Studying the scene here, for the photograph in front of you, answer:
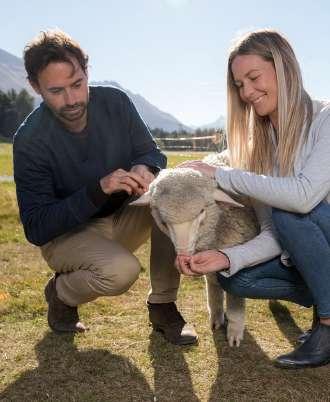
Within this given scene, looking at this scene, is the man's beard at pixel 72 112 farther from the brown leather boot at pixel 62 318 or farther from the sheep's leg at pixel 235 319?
the sheep's leg at pixel 235 319

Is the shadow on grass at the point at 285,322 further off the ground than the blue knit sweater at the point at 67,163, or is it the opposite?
the blue knit sweater at the point at 67,163

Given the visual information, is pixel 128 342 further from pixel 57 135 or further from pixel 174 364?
pixel 57 135

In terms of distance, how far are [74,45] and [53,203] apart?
1.30 meters

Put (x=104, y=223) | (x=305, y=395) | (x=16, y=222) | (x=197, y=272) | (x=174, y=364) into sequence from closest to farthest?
(x=305, y=395) < (x=197, y=272) < (x=174, y=364) < (x=104, y=223) < (x=16, y=222)

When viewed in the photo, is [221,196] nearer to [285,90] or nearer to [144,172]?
[144,172]

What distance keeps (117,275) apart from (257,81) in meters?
1.84

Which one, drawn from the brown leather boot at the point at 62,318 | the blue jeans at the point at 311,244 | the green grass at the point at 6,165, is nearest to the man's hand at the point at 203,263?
the blue jeans at the point at 311,244

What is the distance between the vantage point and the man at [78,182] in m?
4.06

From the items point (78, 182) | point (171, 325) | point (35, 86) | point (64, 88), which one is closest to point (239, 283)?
point (171, 325)

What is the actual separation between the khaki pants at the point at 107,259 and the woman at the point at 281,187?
655 millimetres

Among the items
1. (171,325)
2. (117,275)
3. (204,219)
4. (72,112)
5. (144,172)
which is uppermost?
(72,112)

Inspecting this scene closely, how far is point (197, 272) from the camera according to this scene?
3.60 metres

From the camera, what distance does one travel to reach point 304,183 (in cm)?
337

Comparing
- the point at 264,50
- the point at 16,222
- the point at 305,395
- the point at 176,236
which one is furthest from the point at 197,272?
the point at 16,222
